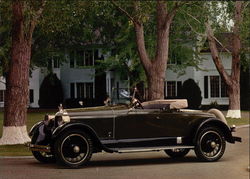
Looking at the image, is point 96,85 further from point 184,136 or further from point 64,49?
point 184,136

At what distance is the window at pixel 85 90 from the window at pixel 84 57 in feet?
7.40

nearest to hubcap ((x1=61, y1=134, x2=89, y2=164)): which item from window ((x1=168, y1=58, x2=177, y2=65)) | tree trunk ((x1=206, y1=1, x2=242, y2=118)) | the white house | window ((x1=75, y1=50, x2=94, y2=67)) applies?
tree trunk ((x1=206, y1=1, x2=242, y2=118))

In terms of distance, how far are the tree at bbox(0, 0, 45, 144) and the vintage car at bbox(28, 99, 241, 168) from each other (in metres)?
5.48

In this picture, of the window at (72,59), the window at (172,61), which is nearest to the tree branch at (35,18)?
the window at (172,61)

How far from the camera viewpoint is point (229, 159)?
609 inches

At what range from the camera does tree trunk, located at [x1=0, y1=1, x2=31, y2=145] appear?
20438 millimetres

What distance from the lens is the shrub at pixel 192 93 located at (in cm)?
5319

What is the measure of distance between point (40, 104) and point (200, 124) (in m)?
45.5

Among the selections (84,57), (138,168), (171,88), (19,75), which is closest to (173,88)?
(171,88)

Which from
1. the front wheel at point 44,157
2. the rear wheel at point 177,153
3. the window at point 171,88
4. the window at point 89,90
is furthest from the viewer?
the window at point 89,90

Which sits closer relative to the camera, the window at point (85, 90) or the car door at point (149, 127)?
the car door at point (149, 127)

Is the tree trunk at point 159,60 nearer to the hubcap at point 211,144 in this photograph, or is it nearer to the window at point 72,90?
Result: the hubcap at point 211,144

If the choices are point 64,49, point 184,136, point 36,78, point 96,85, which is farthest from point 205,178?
point 36,78

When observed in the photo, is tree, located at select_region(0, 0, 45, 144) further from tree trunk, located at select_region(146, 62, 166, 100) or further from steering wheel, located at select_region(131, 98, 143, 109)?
steering wheel, located at select_region(131, 98, 143, 109)
